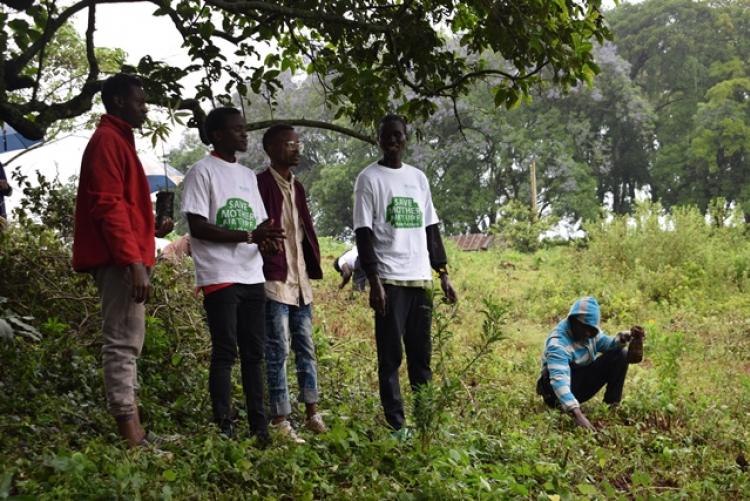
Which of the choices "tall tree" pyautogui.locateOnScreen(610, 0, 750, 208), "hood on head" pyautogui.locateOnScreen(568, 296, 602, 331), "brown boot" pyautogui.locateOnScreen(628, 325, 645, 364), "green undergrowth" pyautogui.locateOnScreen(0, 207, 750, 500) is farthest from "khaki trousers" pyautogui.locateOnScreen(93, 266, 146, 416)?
"tall tree" pyautogui.locateOnScreen(610, 0, 750, 208)

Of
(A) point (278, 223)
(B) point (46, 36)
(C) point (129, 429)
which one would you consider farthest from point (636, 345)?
(B) point (46, 36)

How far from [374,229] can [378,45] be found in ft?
4.27

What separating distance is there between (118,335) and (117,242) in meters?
0.46

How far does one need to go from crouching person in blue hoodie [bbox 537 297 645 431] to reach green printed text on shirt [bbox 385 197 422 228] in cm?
183

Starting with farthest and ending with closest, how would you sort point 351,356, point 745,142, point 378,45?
point 745,142 < point 351,356 < point 378,45

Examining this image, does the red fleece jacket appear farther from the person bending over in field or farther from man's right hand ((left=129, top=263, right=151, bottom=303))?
the person bending over in field

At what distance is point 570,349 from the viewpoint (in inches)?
248

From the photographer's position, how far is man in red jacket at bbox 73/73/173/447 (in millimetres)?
3816

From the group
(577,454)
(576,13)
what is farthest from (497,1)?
(577,454)

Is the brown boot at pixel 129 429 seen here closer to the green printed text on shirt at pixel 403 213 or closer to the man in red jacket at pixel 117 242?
the man in red jacket at pixel 117 242

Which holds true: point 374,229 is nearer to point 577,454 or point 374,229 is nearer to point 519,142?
point 577,454

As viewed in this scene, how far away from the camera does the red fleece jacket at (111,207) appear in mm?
Result: 3799

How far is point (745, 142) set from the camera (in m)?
31.9

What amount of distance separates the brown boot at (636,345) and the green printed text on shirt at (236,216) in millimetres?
3029
